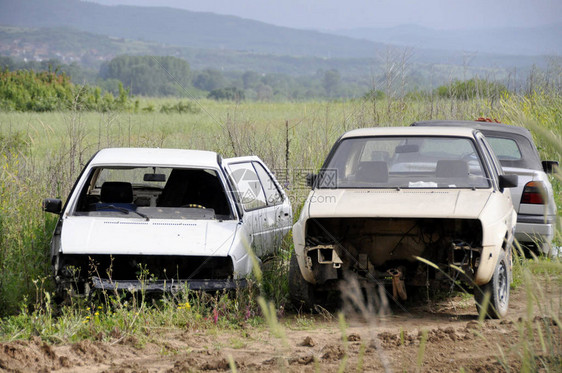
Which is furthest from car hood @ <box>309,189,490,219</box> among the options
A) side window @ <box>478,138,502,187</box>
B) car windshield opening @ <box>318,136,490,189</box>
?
side window @ <box>478,138,502,187</box>

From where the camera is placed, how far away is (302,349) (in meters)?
6.32

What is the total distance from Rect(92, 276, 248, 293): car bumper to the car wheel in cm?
217

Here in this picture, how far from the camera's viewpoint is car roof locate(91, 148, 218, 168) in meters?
8.23

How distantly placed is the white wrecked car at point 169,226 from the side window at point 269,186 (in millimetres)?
23

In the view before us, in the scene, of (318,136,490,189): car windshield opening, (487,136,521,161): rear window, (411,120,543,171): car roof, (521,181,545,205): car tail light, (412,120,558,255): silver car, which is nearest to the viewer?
(318,136,490,189): car windshield opening

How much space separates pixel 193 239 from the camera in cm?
746

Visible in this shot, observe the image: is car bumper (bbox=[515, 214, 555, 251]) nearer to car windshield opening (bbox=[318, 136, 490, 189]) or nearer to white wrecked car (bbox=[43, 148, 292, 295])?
car windshield opening (bbox=[318, 136, 490, 189])

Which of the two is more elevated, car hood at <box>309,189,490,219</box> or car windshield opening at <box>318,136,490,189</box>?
car windshield opening at <box>318,136,490,189</box>

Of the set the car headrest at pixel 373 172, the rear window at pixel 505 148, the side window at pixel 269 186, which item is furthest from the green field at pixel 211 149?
the car headrest at pixel 373 172

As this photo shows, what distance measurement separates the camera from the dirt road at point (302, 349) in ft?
18.3

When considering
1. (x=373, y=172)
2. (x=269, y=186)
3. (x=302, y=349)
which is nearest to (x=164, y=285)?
(x=302, y=349)

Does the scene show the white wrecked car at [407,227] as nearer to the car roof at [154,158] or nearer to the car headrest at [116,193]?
the car roof at [154,158]

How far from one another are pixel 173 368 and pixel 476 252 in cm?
285

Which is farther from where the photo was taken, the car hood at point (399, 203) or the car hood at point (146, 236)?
the car hood at point (146, 236)
